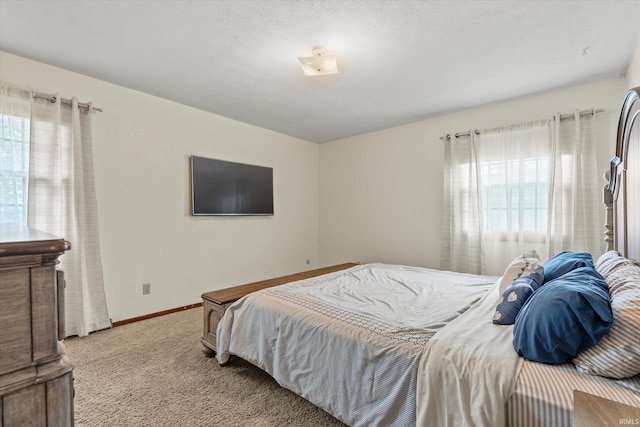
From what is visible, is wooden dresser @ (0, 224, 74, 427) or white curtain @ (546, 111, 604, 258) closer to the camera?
wooden dresser @ (0, 224, 74, 427)

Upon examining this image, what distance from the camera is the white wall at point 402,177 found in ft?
9.63

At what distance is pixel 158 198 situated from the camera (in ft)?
10.6

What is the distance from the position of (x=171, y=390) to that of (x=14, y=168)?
223 cm

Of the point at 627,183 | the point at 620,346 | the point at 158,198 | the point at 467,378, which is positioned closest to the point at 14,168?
the point at 158,198

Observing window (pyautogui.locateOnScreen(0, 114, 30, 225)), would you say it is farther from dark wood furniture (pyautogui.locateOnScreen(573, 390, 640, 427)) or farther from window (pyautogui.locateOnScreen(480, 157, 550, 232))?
window (pyautogui.locateOnScreen(480, 157, 550, 232))

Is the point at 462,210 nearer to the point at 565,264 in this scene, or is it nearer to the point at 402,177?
the point at 402,177

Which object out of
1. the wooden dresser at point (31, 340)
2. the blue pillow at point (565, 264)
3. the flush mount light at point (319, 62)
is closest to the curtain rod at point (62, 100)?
the flush mount light at point (319, 62)

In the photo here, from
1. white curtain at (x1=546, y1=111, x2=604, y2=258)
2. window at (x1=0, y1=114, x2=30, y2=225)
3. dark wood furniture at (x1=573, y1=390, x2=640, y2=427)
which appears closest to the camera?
dark wood furniture at (x1=573, y1=390, x2=640, y2=427)

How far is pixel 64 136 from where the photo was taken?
2.64m

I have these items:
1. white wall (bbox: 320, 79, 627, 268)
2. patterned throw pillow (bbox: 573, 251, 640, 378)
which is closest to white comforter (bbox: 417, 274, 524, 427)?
patterned throw pillow (bbox: 573, 251, 640, 378)

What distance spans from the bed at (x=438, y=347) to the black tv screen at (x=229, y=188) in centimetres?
186

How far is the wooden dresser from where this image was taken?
48 centimetres

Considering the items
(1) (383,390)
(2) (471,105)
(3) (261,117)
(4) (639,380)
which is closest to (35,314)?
(1) (383,390)

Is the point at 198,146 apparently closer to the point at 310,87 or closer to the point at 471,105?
the point at 310,87
